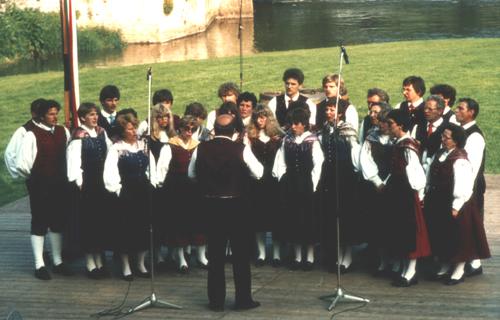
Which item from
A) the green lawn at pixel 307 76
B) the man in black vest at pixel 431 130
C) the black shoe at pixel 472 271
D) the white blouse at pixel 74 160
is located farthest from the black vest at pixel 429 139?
the green lawn at pixel 307 76

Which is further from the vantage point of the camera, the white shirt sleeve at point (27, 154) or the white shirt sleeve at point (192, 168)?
the white shirt sleeve at point (27, 154)

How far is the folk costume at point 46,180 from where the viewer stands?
9438 millimetres

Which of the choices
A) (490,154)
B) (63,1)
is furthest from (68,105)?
(490,154)

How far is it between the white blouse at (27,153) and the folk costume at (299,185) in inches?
82.3

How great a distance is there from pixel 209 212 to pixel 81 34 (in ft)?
114

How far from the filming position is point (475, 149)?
909 cm

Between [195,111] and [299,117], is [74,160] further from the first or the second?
[299,117]

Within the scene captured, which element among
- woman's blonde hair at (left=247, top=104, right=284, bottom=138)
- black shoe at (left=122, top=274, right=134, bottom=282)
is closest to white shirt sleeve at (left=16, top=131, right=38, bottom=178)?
black shoe at (left=122, top=274, right=134, bottom=282)

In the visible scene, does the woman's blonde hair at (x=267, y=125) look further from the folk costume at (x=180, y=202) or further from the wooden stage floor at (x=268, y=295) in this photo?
the wooden stage floor at (x=268, y=295)

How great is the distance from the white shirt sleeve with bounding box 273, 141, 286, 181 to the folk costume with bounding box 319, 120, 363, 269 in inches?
13.3

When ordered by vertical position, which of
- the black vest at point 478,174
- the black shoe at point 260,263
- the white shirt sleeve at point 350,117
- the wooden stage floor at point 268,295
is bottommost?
the wooden stage floor at point 268,295

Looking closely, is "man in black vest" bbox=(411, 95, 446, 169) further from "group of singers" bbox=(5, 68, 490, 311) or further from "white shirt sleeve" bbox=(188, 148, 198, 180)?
"white shirt sleeve" bbox=(188, 148, 198, 180)

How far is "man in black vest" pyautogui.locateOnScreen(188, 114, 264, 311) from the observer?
823 cm

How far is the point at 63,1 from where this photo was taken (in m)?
10.4
